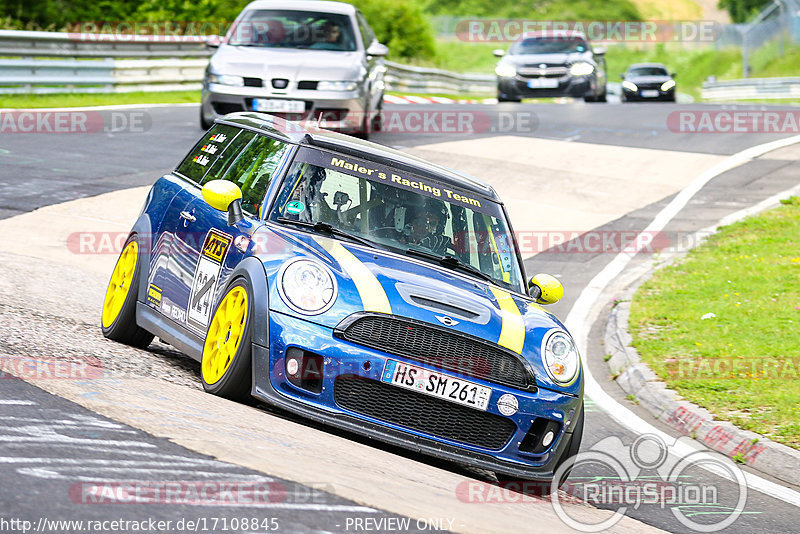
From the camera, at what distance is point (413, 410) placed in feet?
18.6

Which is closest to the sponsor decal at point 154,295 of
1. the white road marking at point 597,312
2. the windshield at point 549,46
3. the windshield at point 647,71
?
the white road marking at point 597,312

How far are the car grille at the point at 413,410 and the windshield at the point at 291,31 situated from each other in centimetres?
1183

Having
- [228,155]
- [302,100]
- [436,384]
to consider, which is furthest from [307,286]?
[302,100]

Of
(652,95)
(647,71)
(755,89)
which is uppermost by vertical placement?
(647,71)

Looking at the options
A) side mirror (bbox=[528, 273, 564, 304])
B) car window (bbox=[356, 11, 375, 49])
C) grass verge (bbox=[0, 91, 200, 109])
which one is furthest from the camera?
grass verge (bbox=[0, 91, 200, 109])

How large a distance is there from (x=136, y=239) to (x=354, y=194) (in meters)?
1.72

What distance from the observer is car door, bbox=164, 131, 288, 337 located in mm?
6457

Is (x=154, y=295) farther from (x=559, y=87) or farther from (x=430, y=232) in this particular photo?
(x=559, y=87)

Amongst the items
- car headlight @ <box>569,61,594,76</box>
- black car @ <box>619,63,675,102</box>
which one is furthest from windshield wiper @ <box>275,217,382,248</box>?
black car @ <box>619,63,675,102</box>

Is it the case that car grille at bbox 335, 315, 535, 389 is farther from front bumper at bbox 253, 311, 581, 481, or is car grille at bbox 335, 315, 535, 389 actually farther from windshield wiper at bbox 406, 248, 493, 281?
windshield wiper at bbox 406, 248, 493, 281

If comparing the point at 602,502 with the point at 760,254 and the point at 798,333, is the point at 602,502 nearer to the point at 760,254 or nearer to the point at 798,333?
the point at 798,333

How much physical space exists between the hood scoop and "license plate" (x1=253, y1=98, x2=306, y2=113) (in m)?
10.4

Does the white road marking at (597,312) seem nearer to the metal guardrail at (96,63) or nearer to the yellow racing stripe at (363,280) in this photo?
the yellow racing stripe at (363,280)

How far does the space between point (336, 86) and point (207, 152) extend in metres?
8.75
